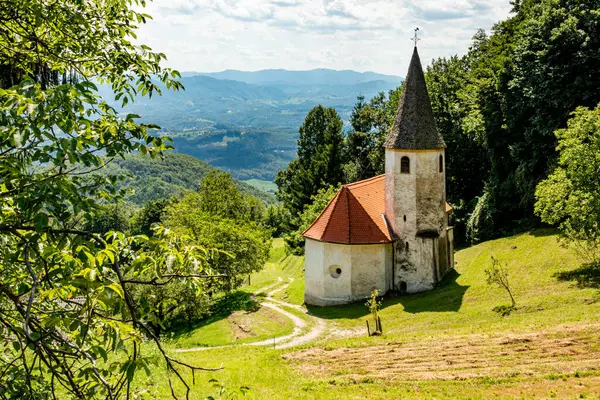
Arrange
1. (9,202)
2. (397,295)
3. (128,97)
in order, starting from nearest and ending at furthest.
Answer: (9,202) < (128,97) < (397,295)

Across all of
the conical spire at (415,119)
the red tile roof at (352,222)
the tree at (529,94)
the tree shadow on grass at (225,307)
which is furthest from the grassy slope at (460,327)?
the conical spire at (415,119)

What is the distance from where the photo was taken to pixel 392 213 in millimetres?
33062

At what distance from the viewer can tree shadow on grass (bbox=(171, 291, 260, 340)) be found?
1300 inches

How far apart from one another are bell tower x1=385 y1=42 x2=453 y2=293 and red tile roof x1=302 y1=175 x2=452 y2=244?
1.35 metres

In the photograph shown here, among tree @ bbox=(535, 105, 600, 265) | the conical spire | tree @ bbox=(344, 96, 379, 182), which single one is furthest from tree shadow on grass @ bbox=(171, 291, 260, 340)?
tree @ bbox=(344, 96, 379, 182)

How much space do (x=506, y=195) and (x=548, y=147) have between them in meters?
5.95

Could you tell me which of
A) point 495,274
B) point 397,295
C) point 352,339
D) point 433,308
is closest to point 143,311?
point 352,339

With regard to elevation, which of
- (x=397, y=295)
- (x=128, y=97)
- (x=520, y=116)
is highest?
(x=520, y=116)

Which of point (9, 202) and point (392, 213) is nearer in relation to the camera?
point (9, 202)

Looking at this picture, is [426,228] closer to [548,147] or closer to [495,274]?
[495,274]

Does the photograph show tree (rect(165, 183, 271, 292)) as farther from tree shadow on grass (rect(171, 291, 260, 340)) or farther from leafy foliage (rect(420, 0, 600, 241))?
leafy foliage (rect(420, 0, 600, 241))

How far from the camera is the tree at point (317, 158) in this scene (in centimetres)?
6600

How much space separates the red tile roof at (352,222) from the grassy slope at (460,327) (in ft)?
13.8

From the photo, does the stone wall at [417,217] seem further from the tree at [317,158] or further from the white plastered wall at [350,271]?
the tree at [317,158]
